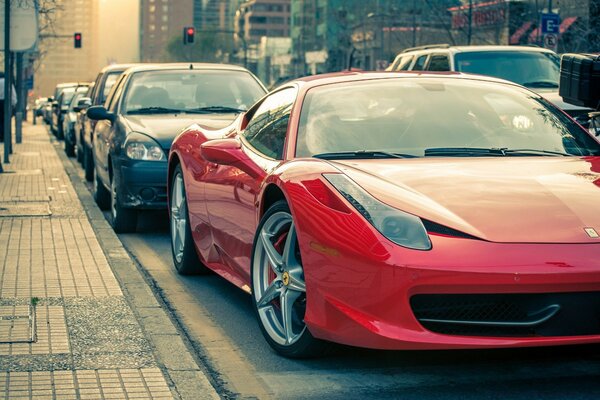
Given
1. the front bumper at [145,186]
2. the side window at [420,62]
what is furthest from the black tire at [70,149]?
the front bumper at [145,186]

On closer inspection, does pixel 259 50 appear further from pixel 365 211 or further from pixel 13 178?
pixel 365 211

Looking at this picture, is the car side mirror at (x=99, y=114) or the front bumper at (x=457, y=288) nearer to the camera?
the front bumper at (x=457, y=288)

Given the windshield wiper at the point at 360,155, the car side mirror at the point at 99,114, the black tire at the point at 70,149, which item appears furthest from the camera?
the black tire at the point at 70,149

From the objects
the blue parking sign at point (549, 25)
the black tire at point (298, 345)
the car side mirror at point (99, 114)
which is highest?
the blue parking sign at point (549, 25)

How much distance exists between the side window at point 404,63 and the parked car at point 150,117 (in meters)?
7.35

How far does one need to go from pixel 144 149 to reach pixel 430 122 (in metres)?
5.36

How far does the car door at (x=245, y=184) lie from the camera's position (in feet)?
21.5

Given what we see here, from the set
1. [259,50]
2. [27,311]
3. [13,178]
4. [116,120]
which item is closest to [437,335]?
[27,311]

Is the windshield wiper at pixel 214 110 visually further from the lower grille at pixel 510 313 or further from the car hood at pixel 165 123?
the lower grille at pixel 510 313

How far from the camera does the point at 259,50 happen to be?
571 ft

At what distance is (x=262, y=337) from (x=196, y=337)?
354 millimetres

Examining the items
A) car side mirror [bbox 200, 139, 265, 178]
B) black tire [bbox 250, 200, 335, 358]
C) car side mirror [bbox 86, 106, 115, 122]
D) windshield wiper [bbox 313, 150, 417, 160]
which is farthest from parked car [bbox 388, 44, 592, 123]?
black tire [bbox 250, 200, 335, 358]

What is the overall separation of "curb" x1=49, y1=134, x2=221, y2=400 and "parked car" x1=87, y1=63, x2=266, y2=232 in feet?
2.06

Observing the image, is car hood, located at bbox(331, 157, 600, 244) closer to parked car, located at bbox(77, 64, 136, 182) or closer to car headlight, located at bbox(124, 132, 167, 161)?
car headlight, located at bbox(124, 132, 167, 161)
